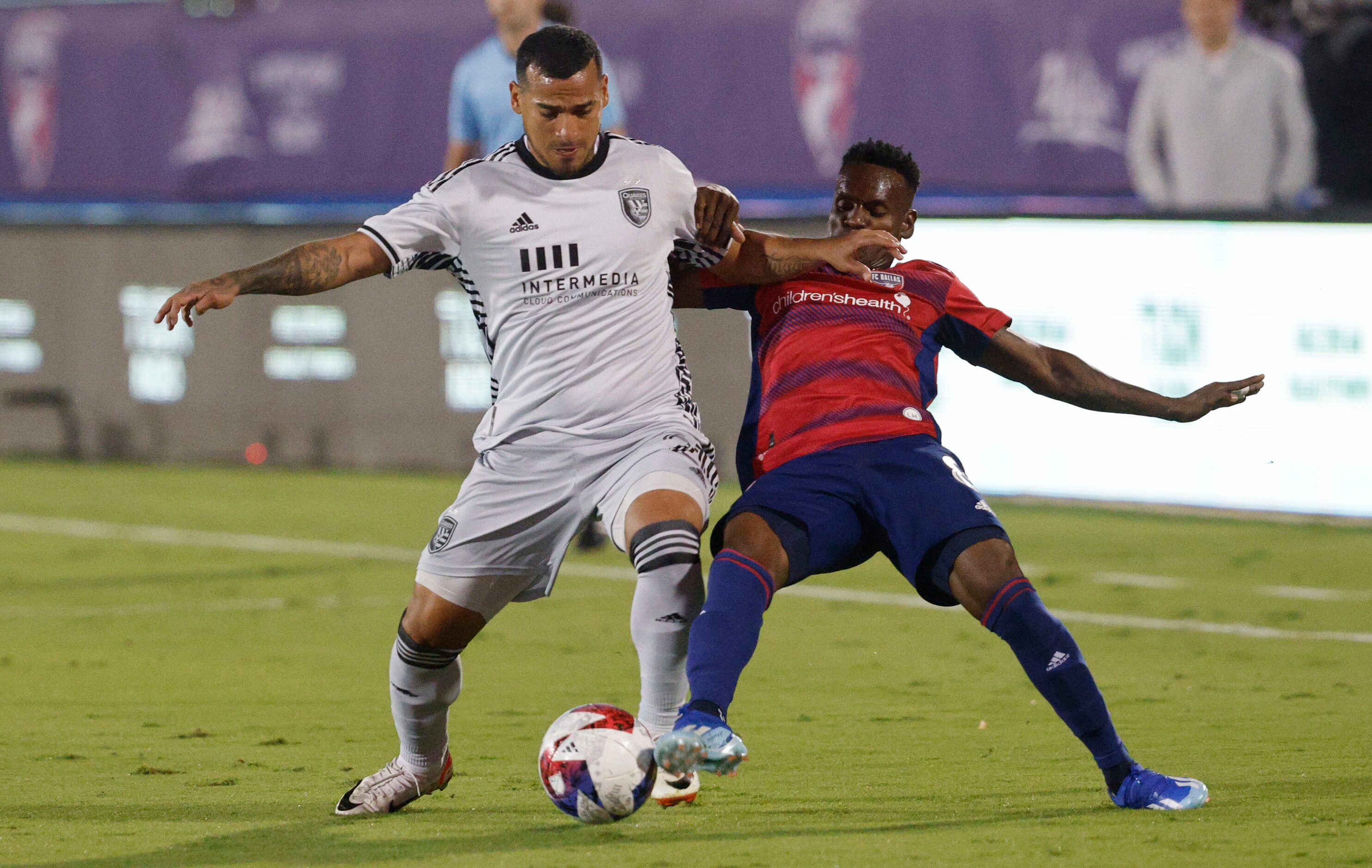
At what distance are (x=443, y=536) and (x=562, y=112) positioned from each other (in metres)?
1.11

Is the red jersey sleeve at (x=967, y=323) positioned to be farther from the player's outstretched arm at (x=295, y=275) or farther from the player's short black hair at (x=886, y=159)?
the player's outstretched arm at (x=295, y=275)

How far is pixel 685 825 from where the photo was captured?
4824 millimetres

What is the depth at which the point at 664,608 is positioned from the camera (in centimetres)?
479

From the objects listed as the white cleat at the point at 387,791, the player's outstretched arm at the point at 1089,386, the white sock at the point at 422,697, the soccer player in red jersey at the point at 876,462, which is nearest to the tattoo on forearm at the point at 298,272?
the white sock at the point at 422,697

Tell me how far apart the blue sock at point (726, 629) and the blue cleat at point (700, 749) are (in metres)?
0.15

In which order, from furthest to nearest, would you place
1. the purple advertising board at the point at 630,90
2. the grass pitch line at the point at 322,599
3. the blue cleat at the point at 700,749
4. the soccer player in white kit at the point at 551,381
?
the purple advertising board at the point at 630,90
the grass pitch line at the point at 322,599
the soccer player in white kit at the point at 551,381
the blue cleat at the point at 700,749

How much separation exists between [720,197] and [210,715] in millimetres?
2774

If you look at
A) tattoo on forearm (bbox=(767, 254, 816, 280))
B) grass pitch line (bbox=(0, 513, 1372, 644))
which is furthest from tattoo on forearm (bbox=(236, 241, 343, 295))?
grass pitch line (bbox=(0, 513, 1372, 644))

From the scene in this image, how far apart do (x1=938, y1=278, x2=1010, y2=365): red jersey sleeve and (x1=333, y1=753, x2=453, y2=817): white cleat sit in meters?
1.80

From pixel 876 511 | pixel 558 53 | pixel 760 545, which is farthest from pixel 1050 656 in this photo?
pixel 558 53

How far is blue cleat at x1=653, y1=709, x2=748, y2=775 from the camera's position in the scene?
4.35 m

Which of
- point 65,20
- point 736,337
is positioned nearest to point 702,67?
point 736,337

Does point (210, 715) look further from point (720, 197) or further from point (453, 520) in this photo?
point (720, 197)

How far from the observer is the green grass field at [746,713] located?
4.64 metres
